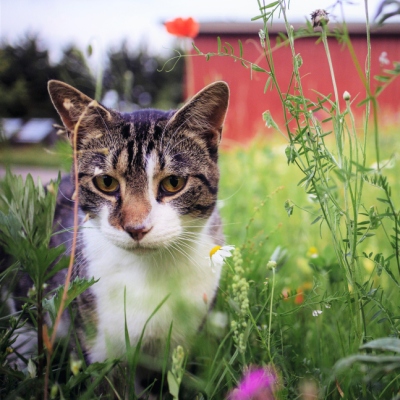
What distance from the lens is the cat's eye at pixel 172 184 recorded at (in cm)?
139

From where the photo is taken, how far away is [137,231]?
3.97 ft

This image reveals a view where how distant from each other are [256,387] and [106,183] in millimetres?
806

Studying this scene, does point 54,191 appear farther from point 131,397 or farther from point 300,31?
point 300,31

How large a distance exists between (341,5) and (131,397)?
965mm

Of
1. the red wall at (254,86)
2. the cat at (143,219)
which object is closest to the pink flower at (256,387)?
the cat at (143,219)

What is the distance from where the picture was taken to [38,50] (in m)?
5.54

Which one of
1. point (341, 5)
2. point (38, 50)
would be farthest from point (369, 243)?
point (38, 50)

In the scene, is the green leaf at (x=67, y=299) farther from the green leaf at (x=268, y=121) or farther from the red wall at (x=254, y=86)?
the red wall at (x=254, y=86)

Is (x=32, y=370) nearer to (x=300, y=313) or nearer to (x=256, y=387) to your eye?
(x=256, y=387)

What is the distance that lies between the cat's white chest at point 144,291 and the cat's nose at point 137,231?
16cm

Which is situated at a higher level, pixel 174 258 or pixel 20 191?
pixel 20 191

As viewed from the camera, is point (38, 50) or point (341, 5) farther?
point (38, 50)

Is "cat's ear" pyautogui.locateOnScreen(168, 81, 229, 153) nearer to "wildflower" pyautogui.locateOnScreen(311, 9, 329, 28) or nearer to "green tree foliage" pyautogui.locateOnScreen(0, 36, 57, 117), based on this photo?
"wildflower" pyautogui.locateOnScreen(311, 9, 329, 28)

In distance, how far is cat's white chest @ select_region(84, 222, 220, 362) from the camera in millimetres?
1289
